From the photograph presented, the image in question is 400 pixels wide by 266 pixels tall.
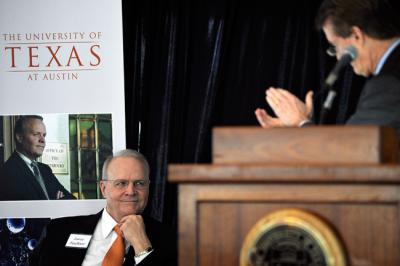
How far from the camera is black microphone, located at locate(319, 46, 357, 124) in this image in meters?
2.22

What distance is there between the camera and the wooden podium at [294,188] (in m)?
1.68

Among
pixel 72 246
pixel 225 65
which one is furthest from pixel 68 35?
pixel 72 246

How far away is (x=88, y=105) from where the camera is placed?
13.4ft

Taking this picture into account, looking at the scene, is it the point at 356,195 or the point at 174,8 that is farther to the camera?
the point at 174,8

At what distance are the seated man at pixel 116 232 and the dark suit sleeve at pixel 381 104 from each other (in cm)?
155

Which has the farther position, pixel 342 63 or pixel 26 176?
pixel 26 176

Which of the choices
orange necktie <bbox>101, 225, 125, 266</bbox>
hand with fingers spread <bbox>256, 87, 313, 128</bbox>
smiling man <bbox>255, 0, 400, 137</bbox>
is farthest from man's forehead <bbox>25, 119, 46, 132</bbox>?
hand with fingers spread <bbox>256, 87, 313, 128</bbox>

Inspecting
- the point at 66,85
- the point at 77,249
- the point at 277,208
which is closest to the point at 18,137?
the point at 66,85

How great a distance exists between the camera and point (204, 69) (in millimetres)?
4293

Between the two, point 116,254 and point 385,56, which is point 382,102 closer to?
point 385,56

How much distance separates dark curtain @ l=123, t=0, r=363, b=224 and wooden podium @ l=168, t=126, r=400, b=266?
2301 millimetres

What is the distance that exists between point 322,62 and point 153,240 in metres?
1.30

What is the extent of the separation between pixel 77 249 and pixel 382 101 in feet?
6.34

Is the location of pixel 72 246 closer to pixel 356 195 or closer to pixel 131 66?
pixel 131 66
